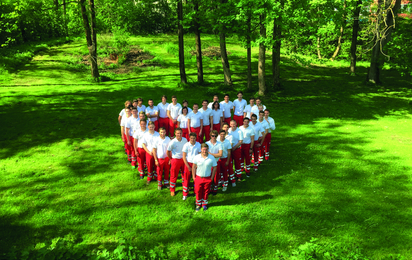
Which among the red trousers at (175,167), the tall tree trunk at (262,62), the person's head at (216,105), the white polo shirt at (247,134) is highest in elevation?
the tall tree trunk at (262,62)

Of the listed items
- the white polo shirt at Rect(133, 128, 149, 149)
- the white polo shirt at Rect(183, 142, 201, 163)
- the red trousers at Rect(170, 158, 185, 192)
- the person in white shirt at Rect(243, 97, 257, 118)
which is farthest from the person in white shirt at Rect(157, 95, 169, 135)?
the white polo shirt at Rect(183, 142, 201, 163)

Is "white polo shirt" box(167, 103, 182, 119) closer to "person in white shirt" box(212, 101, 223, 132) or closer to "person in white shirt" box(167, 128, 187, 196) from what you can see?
"person in white shirt" box(212, 101, 223, 132)

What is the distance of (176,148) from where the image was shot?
25.0ft

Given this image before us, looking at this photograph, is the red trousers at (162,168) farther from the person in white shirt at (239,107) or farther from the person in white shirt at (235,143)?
the person in white shirt at (239,107)

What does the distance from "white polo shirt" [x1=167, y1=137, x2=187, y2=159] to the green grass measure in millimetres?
1368

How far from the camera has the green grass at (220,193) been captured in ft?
21.0

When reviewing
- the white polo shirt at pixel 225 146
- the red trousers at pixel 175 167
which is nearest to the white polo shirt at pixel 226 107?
the white polo shirt at pixel 225 146

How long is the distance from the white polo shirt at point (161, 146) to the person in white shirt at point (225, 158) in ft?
5.50

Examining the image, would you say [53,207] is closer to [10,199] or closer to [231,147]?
[10,199]

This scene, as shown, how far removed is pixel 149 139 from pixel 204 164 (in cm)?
226

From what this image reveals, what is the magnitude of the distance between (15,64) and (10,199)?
766 inches

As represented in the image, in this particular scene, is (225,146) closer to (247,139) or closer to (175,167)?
(247,139)

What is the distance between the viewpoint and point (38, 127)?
1328 cm

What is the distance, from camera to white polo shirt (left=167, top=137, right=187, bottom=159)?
7.58 m
